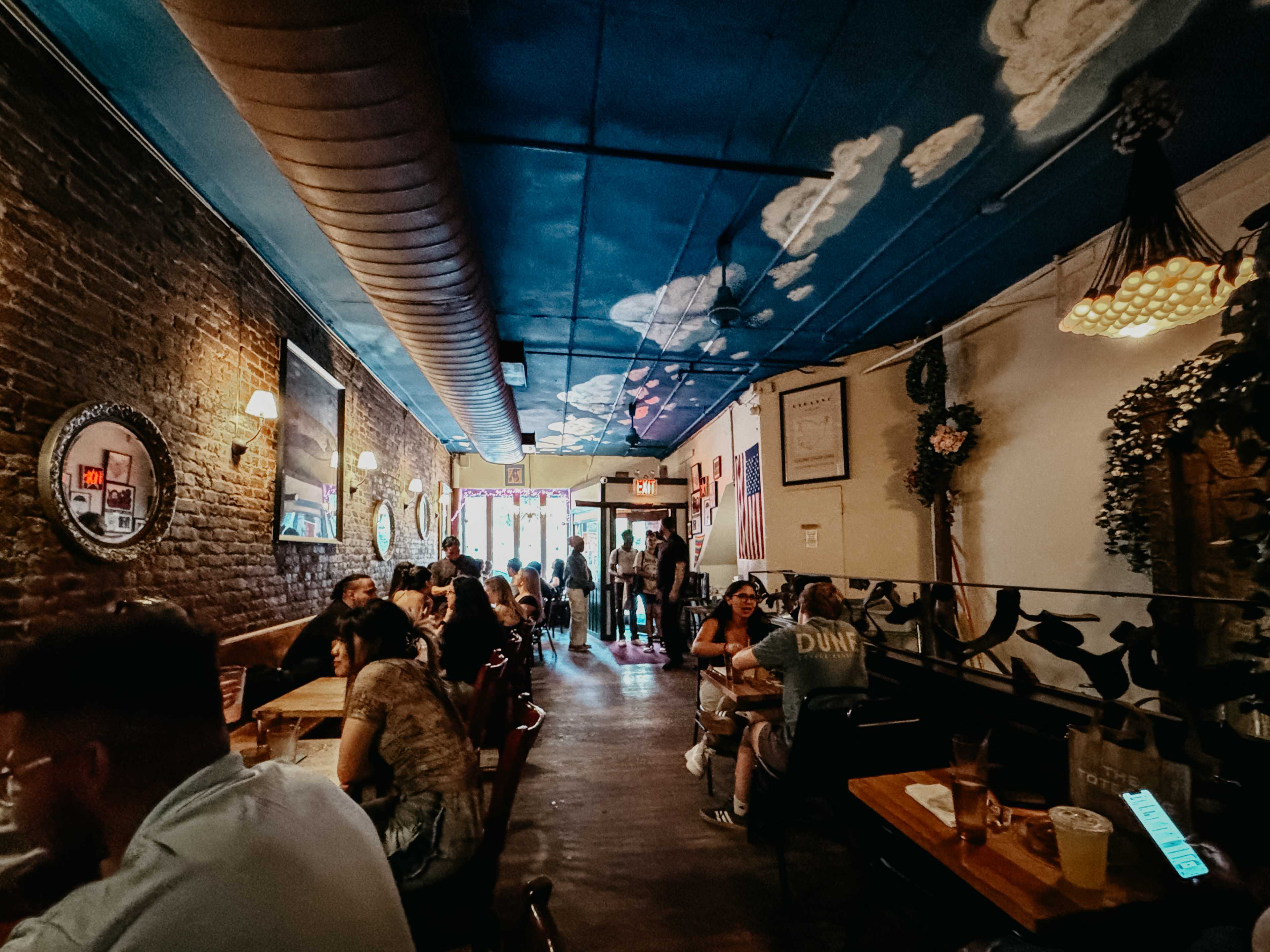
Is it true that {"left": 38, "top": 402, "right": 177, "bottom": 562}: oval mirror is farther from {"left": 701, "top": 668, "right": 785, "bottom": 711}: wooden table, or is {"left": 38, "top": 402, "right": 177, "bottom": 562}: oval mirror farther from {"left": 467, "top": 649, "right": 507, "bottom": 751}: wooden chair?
{"left": 701, "top": 668, "right": 785, "bottom": 711}: wooden table

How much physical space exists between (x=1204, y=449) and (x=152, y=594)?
18.2 ft

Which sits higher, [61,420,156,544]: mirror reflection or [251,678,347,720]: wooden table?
[61,420,156,544]: mirror reflection

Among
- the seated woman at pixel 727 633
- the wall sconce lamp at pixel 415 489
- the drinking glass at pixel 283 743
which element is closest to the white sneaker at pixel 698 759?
the seated woman at pixel 727 633

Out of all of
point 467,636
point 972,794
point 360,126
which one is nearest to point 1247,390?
point 972,794

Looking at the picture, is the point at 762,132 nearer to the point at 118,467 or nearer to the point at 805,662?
the point at 805,662

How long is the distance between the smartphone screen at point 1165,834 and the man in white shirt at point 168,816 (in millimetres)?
1600

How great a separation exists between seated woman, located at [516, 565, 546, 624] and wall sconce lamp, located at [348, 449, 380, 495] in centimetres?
208

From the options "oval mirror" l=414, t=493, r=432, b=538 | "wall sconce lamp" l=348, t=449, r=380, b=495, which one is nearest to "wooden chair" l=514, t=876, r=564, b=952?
"wall sconce lamp" l=348, t=449, r=380, b=495

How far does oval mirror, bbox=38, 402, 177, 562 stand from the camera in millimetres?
2447

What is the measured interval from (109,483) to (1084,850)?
372 cm

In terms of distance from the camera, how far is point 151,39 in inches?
95.3

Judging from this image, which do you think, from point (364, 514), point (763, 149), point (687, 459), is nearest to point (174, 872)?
point (763, 149)

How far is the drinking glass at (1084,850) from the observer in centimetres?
137

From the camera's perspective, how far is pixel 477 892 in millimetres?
1799
